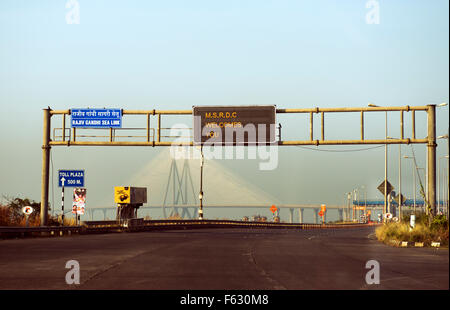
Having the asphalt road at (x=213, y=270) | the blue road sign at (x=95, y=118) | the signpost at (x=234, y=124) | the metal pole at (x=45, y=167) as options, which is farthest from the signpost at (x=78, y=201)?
the asphalt road at (x=213, y=270)

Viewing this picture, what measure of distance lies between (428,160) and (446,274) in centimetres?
2183

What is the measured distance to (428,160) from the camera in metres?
38.0

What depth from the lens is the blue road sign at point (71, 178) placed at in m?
43.7

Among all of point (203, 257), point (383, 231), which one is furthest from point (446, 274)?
point (383, 231)

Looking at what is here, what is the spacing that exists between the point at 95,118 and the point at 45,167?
434 cm

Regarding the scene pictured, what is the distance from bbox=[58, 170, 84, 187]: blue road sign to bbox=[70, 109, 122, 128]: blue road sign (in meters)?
4.03

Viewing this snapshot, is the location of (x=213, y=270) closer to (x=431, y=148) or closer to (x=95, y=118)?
(x=431, y=148)

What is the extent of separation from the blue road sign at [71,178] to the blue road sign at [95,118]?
403 centimetres

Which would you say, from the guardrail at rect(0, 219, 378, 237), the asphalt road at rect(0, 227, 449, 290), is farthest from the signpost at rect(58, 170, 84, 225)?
the asphalt road at rect(0, 227, 449, 290)

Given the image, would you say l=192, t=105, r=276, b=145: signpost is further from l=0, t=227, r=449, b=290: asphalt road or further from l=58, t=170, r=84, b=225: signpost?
l=0, t=227, r=449, b=290: asphalt road

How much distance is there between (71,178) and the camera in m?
43.8

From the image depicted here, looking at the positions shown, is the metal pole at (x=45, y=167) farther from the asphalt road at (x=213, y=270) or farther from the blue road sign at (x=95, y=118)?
the asphalt road at (x=213, y=270)

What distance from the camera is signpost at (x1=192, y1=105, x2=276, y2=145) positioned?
3944 cm
